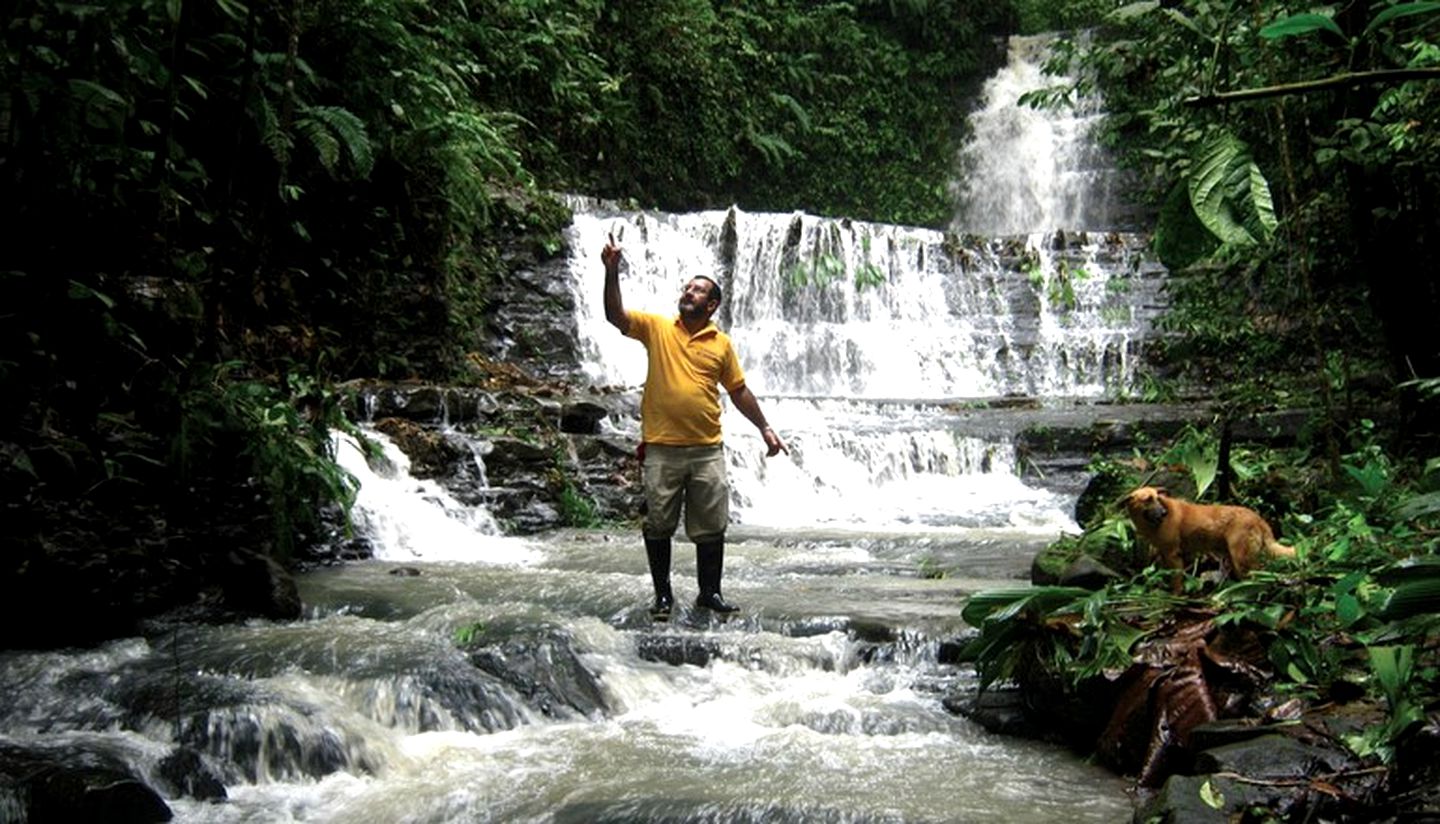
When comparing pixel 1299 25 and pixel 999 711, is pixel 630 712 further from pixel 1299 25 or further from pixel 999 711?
pixel 1299 25

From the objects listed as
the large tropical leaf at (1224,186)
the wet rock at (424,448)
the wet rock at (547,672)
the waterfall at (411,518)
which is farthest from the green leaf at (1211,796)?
the wet rock at (424,448)

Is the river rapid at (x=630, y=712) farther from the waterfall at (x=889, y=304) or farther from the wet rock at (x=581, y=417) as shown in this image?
the waterfall at (x=889, y=304)

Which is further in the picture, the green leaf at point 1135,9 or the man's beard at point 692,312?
the man's beard at point 692,312

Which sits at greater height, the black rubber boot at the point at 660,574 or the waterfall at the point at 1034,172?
the waterfall at the point at 1034,172

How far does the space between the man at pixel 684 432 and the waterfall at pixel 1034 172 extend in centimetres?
1768

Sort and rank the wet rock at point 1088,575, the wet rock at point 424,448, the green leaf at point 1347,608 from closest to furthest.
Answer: the green leaf at point 1347,608 < the wet rock at point 1088,575 < the wet rock at point 424,448

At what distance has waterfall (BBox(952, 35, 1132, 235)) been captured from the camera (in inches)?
884

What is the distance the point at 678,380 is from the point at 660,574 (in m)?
0.94

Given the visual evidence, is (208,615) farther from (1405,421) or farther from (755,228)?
(755,228)

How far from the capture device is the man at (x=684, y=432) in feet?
19.5

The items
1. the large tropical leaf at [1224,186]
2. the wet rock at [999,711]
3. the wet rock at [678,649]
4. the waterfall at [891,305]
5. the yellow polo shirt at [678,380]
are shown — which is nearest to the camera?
the large tropical leaf at [1224,186]

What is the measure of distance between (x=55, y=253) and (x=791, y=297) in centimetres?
1215

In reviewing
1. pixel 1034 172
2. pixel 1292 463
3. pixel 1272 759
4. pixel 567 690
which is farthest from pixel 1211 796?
pixel 1034 172

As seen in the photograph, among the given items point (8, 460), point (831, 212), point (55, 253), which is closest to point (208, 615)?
point (8, 460)
